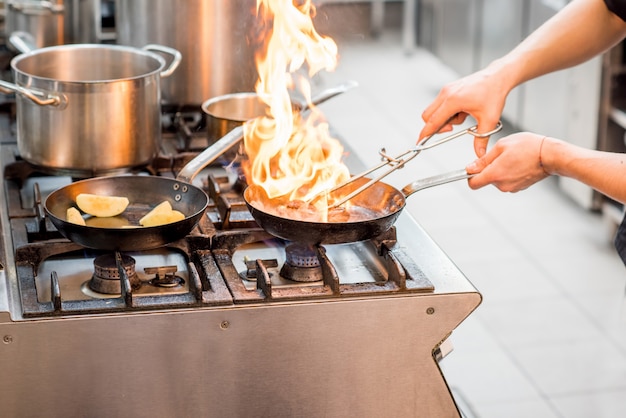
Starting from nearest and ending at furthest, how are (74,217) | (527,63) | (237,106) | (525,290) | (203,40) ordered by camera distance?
(74,217) → (527,63) → (237,106) → (203,40) → (525,290)

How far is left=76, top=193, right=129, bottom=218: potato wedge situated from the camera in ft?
5.24

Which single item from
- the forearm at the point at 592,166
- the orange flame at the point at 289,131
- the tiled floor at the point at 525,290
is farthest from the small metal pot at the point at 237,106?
the tiled floor at the point at 525,290

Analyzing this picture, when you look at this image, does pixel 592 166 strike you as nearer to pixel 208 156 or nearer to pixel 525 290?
pixel 208 156

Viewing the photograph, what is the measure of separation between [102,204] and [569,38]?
98 cm

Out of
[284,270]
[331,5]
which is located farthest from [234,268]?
[331,5]

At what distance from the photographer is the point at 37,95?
1721 mm

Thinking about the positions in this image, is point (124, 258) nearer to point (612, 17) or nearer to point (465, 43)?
point (612, 17)

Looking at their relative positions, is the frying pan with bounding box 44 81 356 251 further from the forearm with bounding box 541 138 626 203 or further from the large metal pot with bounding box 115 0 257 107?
the forearm with bounding box 541 138 626 203

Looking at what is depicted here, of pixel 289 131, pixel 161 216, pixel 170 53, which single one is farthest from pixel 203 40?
pixel 161 216

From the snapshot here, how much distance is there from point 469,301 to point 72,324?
579mm

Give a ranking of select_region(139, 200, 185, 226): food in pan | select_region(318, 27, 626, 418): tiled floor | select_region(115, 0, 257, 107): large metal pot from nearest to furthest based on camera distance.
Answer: select_region(139, 200, 185, 226): food in pan, select_region(115, 0, 257, 107): large metal pot, select_region(318, 27, 626, 418): tiled floor

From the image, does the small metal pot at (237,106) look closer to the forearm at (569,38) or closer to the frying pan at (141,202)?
the frying pan at (141,202)

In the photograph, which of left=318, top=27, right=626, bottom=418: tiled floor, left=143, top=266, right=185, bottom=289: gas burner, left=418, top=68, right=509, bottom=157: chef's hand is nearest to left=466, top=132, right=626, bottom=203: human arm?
left=418, top=68, right=509, bottom=157: chef's hand

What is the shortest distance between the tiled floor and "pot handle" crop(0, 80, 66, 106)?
1328mm
